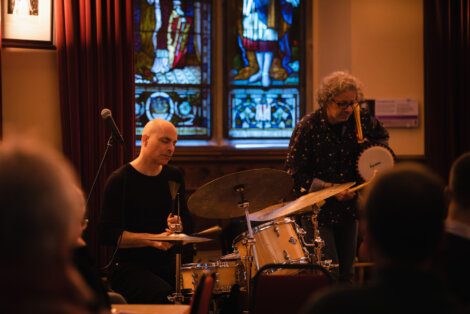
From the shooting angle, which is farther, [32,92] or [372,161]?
[32,92]

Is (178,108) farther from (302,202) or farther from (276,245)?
(302,202)

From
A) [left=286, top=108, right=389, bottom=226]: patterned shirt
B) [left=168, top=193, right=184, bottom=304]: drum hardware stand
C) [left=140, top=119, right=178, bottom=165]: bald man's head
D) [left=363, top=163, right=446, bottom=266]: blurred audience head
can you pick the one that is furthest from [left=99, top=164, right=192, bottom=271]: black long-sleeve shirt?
[left=363, top=163, right=446, bottom=266]: blurred audience head

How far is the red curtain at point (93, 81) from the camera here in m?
4.89

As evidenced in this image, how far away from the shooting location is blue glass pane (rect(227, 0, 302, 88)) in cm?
594

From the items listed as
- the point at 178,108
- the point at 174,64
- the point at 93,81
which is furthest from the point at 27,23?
the point at 178,108

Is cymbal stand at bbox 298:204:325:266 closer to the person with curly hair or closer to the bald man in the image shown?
the person with curly hair

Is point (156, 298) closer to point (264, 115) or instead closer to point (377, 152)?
point (377, 152)

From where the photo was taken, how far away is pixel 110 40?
5.00 meters

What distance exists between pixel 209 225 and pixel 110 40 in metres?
1.60

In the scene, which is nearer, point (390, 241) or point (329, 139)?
point (390, 241)

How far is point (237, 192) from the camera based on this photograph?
369cm

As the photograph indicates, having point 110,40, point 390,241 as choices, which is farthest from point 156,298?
point 390,241

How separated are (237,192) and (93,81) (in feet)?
5.84

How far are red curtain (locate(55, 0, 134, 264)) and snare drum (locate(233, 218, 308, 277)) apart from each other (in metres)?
1.45
